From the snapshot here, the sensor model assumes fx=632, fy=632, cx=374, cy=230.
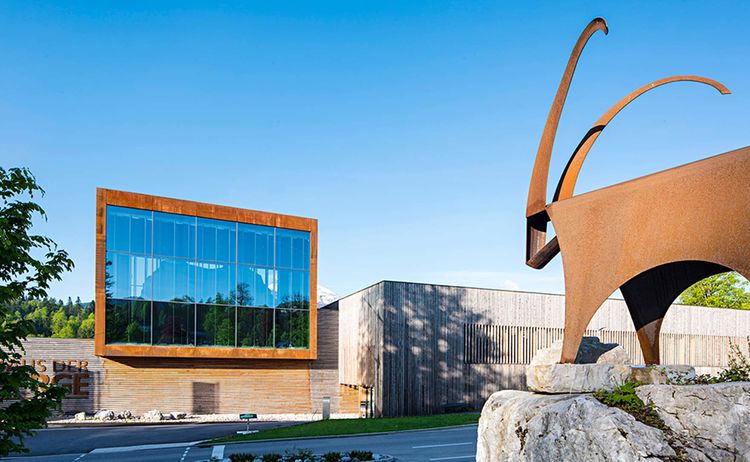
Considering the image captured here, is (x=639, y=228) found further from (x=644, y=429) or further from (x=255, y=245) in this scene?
(x=255, y=245)

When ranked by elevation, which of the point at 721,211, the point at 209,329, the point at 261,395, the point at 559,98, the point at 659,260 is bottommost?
the point at 261,395

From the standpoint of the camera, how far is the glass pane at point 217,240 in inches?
1454

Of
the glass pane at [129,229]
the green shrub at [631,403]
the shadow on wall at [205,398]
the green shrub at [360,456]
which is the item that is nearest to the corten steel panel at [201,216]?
the glass pane at [129,229]

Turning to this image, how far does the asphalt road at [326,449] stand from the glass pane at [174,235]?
14.0 meters

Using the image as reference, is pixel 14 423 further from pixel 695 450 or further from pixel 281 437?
pixel 281 437

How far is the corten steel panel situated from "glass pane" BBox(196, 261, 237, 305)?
2.76 meters

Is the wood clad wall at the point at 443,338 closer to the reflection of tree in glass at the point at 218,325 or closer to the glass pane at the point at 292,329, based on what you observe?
the glass pane at the point at 292,329

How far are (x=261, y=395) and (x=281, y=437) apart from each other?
14.6 metres

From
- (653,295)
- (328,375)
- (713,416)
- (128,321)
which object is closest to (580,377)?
(713,416)

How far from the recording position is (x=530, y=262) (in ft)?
38.4

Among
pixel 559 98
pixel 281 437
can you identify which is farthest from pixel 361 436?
pixel 559 98

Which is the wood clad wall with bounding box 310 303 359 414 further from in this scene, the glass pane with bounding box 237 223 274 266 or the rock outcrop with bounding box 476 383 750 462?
the rock outcrop with bounding box 476 383 750 462

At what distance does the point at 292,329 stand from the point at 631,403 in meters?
31.7

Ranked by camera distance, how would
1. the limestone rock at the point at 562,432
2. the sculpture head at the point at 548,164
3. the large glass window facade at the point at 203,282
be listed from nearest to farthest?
the limestone rock at the point at 562,432 → the sculpture head at the point at 548,164 → the large glass window facade at the point at 203,282
